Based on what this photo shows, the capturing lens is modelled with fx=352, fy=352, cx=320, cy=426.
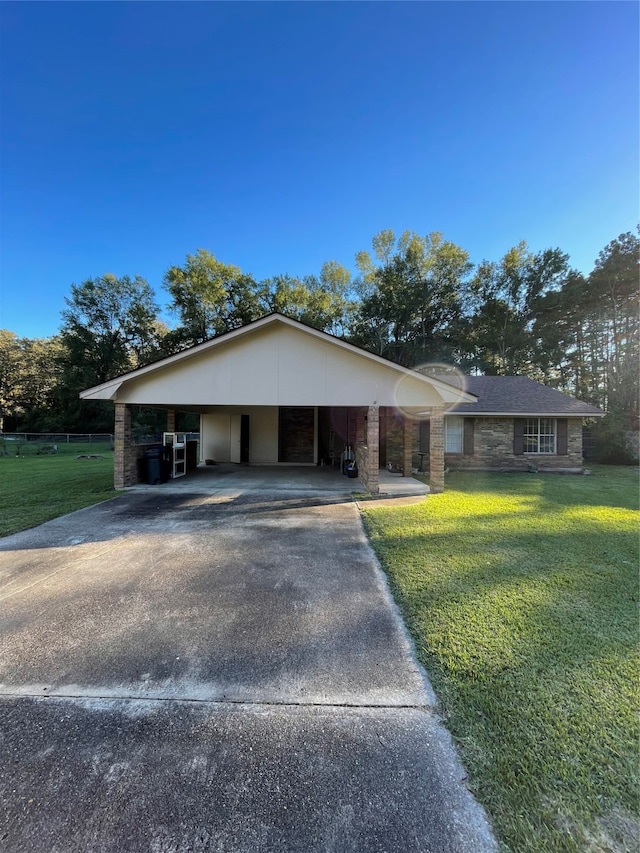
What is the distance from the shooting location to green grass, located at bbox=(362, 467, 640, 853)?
62.2 inches

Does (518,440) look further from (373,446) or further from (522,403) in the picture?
(373,446)

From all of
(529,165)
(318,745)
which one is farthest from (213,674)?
(529,165)

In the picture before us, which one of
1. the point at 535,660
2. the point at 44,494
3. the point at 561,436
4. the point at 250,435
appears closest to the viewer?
the point at 535,660

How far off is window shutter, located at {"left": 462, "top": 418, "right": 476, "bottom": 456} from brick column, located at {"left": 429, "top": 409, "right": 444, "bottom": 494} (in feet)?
16.5

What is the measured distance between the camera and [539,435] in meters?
14.0

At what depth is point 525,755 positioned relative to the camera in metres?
1.82

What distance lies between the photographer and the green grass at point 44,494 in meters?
6.52

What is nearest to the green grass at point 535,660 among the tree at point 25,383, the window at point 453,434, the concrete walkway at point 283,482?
the concrete walkway at point 283,482

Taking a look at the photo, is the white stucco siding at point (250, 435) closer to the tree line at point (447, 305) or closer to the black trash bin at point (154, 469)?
the black trash bin at point (154, 469)

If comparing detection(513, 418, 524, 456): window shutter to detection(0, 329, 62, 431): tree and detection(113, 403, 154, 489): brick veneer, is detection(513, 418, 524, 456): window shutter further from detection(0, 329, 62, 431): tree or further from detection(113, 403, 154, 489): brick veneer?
detection(0, 329, 62, 431): tree

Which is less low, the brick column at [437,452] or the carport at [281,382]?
the carport at [281,382]

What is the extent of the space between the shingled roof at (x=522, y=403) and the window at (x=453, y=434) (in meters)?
0.57

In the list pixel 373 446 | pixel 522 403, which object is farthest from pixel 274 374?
pixel 522 403

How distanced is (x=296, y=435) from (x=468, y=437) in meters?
6.95
